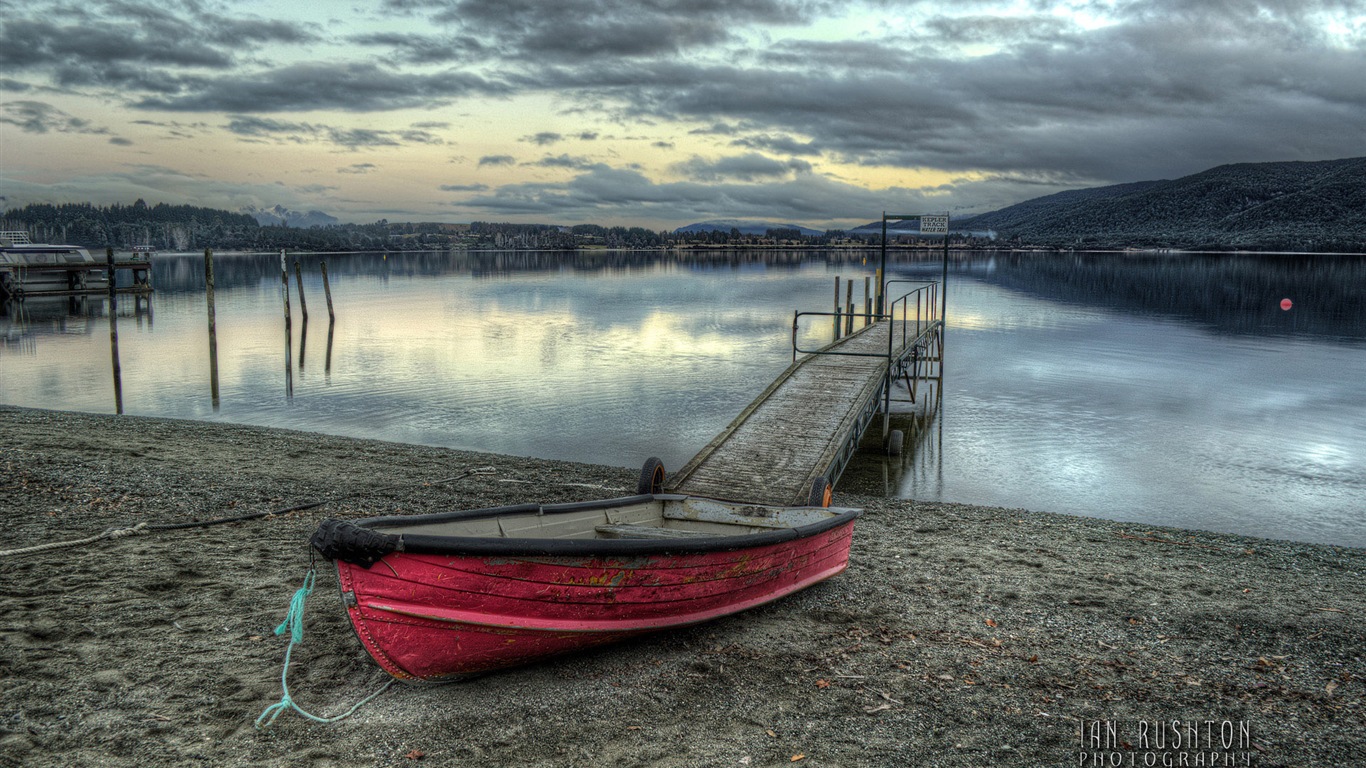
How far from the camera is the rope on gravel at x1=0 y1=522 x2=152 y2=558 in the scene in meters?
8.79

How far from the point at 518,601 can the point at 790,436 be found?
863 cm

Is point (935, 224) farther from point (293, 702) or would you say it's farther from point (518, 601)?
point (293, 702)

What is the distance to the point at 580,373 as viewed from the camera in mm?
30312

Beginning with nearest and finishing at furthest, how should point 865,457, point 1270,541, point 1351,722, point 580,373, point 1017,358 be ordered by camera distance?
1. point 1351,722
2. point 1270,541
3. point 865,457
4. point 580,373
5. point 1017,358

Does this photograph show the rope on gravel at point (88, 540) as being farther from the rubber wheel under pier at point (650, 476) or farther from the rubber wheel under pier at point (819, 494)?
the rubber wheel under pier at point (819, 494)

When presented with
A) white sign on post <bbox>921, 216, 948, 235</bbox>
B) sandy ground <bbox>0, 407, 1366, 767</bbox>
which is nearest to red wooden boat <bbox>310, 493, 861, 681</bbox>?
sandy ground <bbox>0, 407, 1366, 767</bbox>

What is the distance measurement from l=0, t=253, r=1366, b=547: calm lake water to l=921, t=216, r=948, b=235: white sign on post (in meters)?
5.47

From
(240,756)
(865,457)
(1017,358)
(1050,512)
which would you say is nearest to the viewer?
(240,756)

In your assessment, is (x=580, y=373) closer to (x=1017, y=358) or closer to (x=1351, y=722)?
(x=1017, y=358)

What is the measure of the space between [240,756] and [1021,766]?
5.25 m

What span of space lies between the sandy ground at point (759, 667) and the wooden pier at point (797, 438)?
5.66 ft

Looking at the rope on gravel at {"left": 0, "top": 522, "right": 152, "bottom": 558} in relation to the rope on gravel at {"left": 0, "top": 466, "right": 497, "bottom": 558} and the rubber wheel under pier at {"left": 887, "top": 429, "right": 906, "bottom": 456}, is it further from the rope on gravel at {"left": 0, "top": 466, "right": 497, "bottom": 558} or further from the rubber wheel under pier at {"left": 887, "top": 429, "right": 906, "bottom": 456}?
the rubber wheel under pier at {"left": 887, "top": 429, "right": 906, "bottom": 456}

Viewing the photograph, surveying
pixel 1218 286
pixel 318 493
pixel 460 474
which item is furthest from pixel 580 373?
pixel 1218 286

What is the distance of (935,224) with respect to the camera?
3206 centimetres
